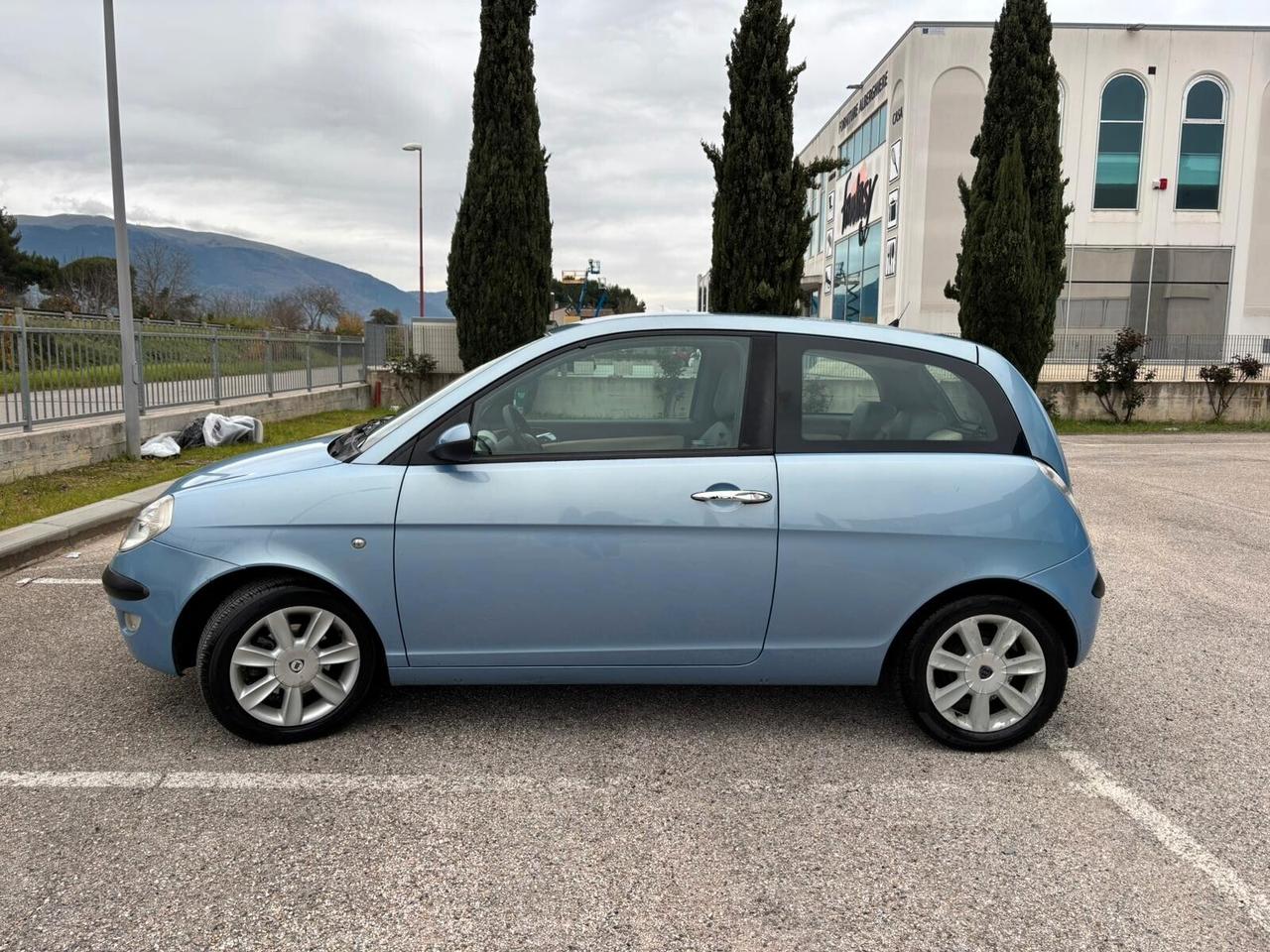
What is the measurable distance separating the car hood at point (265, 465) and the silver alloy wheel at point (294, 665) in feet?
1.77

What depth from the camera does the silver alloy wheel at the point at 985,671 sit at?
131 inches

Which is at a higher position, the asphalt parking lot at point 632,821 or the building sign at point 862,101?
the building sign at point 862,101

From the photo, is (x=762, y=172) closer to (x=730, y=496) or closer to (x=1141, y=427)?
(x=1141, y=427)

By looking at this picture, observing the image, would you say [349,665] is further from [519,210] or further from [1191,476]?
[519,210]

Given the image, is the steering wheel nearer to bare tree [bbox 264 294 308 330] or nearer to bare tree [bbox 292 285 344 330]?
bare tree [bbox 264 294 308 330]

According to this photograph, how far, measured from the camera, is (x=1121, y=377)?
1908 cm

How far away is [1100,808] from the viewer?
2.98 meters

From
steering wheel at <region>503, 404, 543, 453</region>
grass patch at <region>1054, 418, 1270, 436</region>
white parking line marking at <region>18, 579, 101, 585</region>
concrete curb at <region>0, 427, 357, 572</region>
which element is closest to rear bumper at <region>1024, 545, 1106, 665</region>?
steering wheel at <region>503, 404, 543, 453</region>

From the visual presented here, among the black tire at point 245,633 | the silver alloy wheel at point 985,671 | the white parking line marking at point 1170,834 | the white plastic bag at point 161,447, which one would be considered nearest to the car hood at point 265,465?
the black tire at point 245,633

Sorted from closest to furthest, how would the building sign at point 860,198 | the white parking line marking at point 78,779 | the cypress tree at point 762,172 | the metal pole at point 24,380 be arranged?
the white parking line marking at point 78,779, the metal pole at point 24,380, the cypress tree at point 762,172, the building sign at point 860,198

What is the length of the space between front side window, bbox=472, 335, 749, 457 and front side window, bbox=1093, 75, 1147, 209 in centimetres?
3008

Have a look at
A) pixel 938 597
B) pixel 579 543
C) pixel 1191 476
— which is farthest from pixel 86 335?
pixel 1191 476

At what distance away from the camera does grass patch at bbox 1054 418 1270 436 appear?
1823cm

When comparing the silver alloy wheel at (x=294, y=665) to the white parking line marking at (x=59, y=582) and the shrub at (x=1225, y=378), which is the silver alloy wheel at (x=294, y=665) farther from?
the shrub at (x=1225, y=378)
